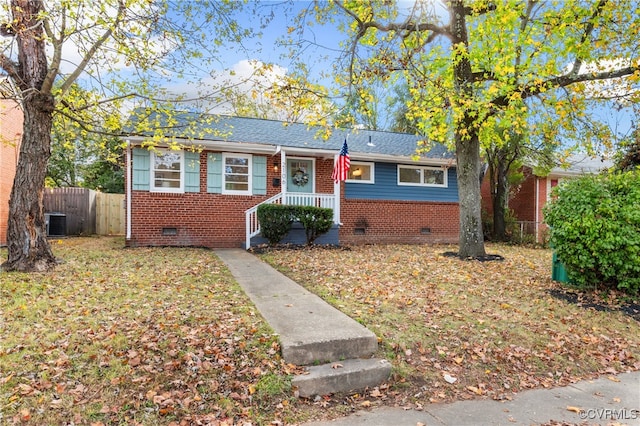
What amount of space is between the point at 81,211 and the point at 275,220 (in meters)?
9.81

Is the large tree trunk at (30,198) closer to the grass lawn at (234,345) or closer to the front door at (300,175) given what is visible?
the grass lawn at (234,345)

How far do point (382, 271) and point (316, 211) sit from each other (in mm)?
4099

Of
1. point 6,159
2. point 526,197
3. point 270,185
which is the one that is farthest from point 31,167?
point 526,197

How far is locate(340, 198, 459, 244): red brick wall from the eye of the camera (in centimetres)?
1386

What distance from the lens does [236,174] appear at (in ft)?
40.5

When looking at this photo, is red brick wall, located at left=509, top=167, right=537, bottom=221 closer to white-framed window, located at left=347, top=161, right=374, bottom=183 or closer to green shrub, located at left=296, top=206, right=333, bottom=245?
white-framed window, located at left=347, top=161, right=374, bottom=183

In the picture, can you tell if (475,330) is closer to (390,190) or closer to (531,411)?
(531,411)

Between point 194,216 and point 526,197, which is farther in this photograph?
point 526,197

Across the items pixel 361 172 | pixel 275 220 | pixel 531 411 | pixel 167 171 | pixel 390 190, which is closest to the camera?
pixel 531 411

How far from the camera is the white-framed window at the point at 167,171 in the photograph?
1148 cm

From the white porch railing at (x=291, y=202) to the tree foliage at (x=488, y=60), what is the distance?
162 inches

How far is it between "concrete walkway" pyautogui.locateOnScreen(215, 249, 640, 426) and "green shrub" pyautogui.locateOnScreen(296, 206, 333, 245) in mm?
6649

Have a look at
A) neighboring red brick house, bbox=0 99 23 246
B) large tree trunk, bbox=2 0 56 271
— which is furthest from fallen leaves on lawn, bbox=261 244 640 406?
neighboring red brick house, bbox=0 99 23 246

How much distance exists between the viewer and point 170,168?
458 inches
